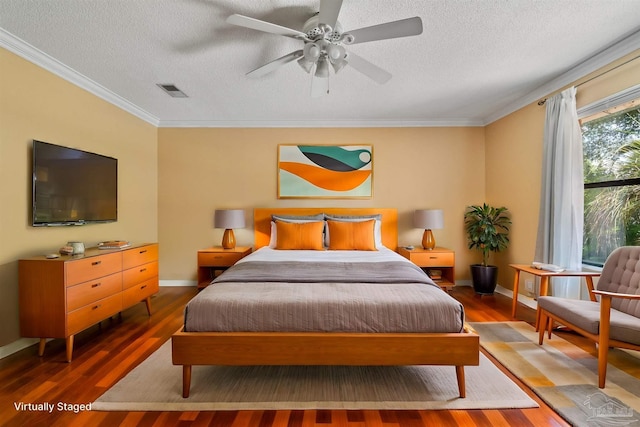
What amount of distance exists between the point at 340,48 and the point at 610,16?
1.93 metres

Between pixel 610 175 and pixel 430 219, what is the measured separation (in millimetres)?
1877

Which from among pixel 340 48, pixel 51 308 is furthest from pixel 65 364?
pixel 340 48

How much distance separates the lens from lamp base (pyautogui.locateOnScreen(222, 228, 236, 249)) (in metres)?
4.38

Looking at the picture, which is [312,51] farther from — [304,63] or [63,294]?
[63,294]

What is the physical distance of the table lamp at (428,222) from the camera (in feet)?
14.0

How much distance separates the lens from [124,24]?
2252mm

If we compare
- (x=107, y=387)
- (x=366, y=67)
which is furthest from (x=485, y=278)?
(x=107, y=387)

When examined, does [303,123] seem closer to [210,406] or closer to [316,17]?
[316,17]

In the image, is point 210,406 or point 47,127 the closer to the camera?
point 210,406

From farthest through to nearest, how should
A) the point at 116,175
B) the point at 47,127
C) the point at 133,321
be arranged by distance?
the point at 116,175 < the point at 133,321 < the point at 47,127

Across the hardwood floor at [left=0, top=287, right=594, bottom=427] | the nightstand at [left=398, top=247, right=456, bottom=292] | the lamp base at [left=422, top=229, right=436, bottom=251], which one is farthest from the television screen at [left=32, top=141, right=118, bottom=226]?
the lamp base at [left=422, top=229, right=436, bottom=251]

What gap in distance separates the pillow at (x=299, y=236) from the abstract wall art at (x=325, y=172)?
0.71m

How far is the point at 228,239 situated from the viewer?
4.38 metres

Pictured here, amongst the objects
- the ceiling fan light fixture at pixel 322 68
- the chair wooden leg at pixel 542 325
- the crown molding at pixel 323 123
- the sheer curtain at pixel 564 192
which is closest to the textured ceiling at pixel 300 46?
the ceiling fan light fixture at pixel 322 68
